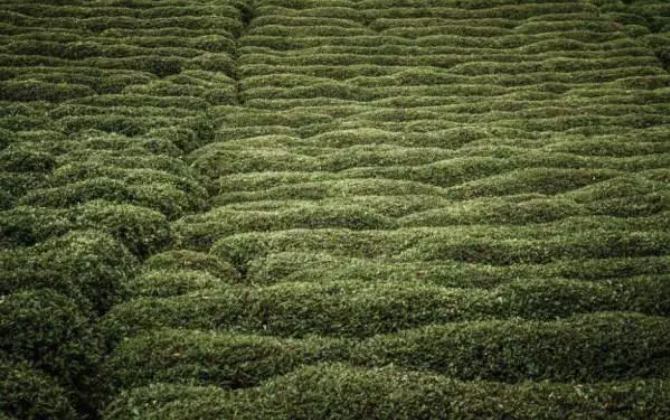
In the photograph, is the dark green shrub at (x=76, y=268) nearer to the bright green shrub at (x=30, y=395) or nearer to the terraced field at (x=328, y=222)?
the terraced field at (x=328, y=222)

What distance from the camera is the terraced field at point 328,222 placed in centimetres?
1032

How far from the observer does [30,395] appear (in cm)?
951

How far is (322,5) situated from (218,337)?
96.8ft

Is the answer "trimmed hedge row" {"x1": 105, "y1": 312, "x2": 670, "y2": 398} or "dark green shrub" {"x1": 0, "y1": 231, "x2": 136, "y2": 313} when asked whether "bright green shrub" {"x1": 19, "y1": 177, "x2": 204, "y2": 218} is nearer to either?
"dark green shrub" {"x1": 0, "y1": 231, "x2": 136, "y2": 313}

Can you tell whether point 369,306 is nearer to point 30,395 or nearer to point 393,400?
point 393,400

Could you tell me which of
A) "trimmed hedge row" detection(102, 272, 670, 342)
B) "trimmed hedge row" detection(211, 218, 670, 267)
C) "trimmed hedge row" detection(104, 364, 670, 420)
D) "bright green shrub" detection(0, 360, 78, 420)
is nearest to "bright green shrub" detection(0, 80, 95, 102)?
"trimmed hedge row" detection(211, 218, 670, 267)

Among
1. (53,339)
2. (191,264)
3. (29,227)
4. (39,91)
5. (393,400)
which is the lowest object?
(393,400)

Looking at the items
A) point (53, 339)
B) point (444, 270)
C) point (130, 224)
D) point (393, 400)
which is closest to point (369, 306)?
point (444, 270)

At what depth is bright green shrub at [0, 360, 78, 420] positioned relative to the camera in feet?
30.5

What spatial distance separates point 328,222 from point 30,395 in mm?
8803

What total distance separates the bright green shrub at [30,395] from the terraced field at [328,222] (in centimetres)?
3

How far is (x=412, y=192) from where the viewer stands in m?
18.3

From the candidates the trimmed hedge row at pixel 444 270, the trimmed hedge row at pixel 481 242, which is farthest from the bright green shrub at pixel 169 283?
the trimmed hedge row at pixel 481 242

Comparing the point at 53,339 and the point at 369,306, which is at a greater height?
the point at 53,339
